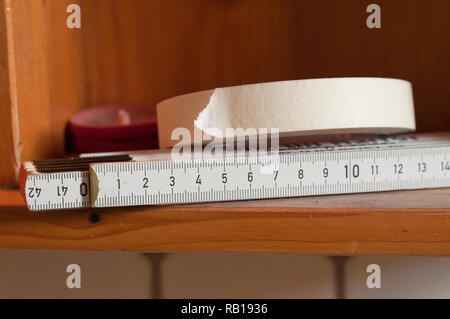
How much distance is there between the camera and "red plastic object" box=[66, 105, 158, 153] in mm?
523

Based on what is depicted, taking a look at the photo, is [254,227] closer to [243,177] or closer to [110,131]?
[243,177]

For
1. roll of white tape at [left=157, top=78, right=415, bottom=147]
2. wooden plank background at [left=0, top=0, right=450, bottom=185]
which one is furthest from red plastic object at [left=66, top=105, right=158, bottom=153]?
roll of white tape at [left=157, top=78, right=415, bottom=147]

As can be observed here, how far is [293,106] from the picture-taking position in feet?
1.33

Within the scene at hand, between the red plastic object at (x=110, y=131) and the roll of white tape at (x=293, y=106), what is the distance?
0.12m

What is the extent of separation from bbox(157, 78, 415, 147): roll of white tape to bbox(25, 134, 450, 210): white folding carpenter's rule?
26 millimetres

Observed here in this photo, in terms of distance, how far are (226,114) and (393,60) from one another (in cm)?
27

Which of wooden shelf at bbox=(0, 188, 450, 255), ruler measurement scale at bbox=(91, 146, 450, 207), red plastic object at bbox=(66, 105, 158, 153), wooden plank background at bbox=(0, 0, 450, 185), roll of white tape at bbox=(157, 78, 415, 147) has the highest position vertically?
wooden plank background at bbox=(0, 0, 450, 185)

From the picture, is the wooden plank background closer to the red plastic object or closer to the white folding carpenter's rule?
the red plastic object

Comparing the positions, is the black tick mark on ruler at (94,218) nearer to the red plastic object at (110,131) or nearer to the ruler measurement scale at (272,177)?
the ruler measurement scale at (272,177)

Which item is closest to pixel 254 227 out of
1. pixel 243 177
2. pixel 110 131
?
pixel 243 177

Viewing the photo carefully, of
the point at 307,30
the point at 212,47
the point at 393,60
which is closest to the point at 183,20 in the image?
the point at 212,47

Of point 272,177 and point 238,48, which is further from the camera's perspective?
point 238,48

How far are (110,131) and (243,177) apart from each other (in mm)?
205

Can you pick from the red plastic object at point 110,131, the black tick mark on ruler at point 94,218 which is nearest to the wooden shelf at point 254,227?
the black tick mark on ruler at point 94,218
